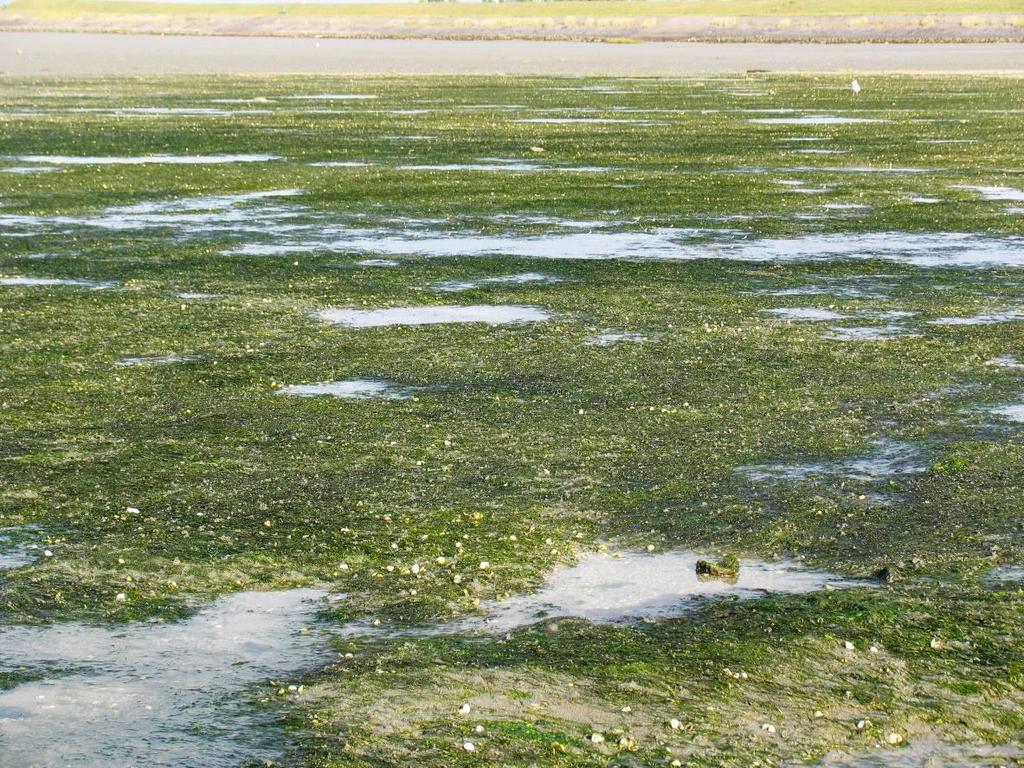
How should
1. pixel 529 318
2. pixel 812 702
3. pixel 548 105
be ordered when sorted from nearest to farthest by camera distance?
pixel 812 702 < pixel 529 318 < pixel 548 105

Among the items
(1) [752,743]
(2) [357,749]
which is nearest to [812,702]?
(1) [752,743]

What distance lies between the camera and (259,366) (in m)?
13.0

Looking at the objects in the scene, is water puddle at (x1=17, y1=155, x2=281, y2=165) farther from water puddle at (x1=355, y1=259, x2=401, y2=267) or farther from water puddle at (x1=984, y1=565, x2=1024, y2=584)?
water puddle at (x1=984, y1=565, x2=1024, y2=584)

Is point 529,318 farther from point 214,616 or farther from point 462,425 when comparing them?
point 214,616

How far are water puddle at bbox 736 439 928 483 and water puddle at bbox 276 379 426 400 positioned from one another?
3.03 metres

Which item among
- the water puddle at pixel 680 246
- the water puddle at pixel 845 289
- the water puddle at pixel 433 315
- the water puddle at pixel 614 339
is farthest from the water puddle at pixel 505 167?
the water puddle at pixel 614 339

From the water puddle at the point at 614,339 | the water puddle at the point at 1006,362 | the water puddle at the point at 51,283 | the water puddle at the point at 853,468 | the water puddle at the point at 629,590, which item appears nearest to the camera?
the water puddle at the point at 629,590

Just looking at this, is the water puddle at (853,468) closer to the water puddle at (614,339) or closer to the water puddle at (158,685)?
the water puddle at (158,685)

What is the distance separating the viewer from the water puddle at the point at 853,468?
985cm

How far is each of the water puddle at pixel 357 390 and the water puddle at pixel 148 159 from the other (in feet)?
63.7

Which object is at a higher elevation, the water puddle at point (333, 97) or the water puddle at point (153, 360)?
the water puddle at point (153, 360)

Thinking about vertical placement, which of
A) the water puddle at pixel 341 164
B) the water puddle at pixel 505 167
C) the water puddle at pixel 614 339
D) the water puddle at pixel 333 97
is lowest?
the water puddle at pixel 333 97

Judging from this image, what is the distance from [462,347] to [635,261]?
5083 millimetres

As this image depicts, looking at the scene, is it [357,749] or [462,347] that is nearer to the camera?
[357,749]
